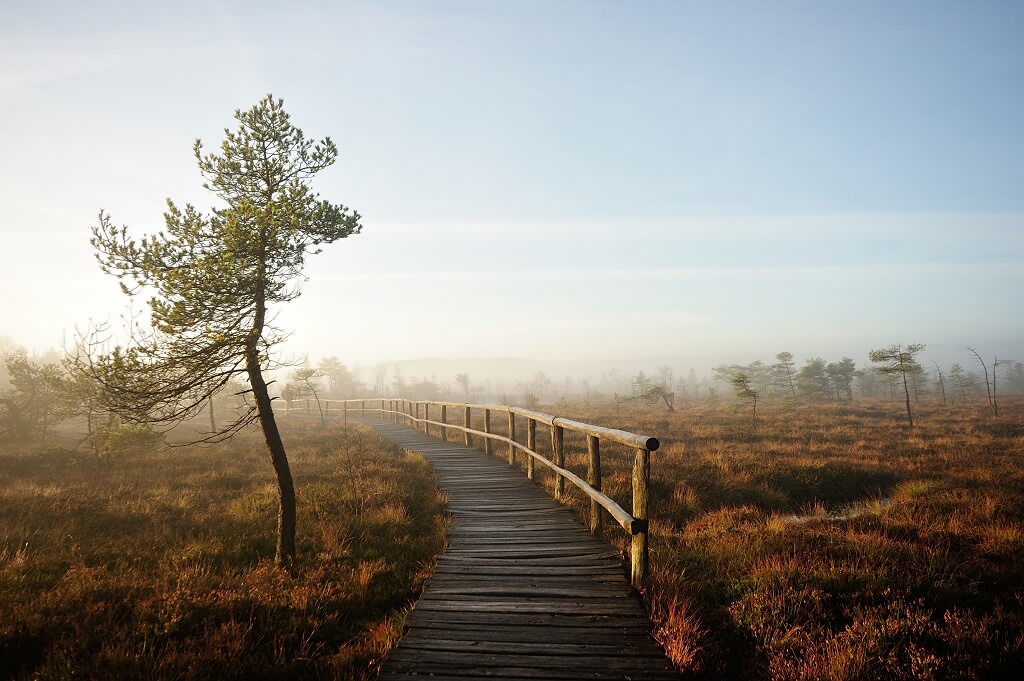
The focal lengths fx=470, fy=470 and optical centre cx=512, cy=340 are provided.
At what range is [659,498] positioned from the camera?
10.0 meters

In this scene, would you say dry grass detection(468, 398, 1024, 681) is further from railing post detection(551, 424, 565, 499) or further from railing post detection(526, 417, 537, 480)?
railing post detection(526, 417, 537, 480)

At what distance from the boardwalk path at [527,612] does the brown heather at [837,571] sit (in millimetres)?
420

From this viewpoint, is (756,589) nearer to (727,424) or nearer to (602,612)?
(602,612)

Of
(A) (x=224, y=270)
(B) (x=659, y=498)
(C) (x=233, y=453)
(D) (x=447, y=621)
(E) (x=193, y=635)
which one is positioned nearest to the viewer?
(D) (x=447, y=621)

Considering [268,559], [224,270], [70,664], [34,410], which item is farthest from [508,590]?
[34,410]

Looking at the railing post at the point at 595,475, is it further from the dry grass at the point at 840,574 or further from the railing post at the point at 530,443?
the railing post at the point at 530,443

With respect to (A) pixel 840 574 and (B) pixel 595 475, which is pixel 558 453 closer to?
(B) pixel 595 475

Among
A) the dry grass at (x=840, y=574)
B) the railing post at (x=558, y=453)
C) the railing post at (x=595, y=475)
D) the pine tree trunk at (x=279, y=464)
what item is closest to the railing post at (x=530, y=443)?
the railing post at (x=558, y=453)

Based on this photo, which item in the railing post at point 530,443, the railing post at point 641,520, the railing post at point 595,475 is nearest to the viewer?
the railing post at point 641,520

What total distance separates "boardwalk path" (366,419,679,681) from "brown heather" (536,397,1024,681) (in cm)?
42

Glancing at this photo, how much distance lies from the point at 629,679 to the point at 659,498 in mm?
7268

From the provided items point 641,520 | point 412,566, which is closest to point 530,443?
point 412,566

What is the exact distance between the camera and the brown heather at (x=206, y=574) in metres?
3.99

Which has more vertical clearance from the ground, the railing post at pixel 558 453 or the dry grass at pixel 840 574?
the railing post at pixel 558 453
